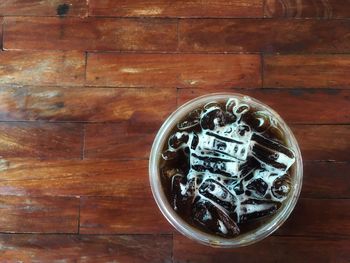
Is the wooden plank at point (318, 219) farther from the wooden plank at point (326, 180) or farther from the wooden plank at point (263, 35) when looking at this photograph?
the wooden plank at point (263, 35)

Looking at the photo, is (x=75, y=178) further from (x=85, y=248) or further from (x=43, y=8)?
(x=43, y=8)

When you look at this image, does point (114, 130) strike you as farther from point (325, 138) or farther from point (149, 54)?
point (325, 138)

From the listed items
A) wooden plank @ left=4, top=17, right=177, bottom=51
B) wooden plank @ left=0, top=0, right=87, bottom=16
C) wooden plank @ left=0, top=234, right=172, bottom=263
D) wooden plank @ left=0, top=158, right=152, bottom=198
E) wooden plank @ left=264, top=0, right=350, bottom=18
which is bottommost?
wooden plank @ left=0, top=234, right=172, bottom=263

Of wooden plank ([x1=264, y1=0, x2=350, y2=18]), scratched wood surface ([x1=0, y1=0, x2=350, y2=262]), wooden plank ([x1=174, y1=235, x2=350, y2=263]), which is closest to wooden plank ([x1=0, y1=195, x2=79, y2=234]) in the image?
scratched wood surface ([x1=0, y1=0, x2=350, y2=262])

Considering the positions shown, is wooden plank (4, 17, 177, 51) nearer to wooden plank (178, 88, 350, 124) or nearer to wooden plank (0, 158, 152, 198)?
wooden plank (178, 88, 350, 124)

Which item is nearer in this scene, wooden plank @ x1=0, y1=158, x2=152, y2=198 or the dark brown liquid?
the dark brown liquid

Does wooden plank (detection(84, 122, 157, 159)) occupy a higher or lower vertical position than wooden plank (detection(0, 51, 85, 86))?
lower

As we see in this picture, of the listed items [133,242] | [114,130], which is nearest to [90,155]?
[114,130]
